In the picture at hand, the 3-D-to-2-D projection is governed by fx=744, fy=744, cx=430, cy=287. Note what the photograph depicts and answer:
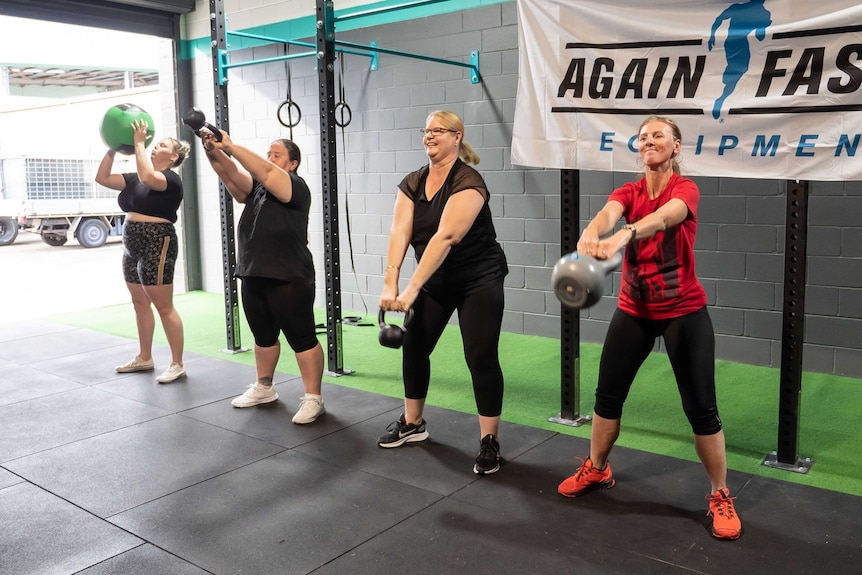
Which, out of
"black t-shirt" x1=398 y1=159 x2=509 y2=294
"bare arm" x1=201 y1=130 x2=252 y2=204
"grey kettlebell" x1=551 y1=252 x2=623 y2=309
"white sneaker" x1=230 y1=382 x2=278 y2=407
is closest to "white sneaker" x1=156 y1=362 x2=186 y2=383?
"white sneaker" x1=230 y1=382 x2=278 y2=407

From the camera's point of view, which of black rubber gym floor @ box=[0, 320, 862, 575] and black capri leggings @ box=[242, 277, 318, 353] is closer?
black rubber gym floor @ box=[0, 320, 862, 575]

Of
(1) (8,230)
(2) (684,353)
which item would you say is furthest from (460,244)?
(1) (8,230)

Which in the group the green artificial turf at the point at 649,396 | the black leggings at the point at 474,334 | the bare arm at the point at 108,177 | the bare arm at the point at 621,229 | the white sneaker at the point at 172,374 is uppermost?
the bare arm at the point at 108,177

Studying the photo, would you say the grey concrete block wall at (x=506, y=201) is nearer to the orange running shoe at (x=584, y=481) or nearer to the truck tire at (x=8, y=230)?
the orange running shoe at (x=584, y=481)

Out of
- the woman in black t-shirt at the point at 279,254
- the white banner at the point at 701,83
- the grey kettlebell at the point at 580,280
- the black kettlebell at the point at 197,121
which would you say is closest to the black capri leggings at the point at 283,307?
the woman in black t-shirt at the point at 279,254

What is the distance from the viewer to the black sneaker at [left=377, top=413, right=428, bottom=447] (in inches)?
126

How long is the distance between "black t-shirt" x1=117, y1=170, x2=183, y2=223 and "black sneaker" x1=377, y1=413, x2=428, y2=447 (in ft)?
6.10

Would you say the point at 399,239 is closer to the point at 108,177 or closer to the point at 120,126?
the point at 120,126

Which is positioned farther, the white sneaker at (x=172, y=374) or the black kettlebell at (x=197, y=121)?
the white sneaker at (x=172, y=374)

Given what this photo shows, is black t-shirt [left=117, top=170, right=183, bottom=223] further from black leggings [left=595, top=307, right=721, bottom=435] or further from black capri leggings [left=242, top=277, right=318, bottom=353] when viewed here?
black leggings [left=595, top=307, right=721, bottom=435]

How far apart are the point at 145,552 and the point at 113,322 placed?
4072 mm

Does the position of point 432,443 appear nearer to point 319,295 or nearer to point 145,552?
point 145,552

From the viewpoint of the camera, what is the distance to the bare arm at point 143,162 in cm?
392

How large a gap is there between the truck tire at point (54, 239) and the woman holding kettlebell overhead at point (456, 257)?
36.7 feet
